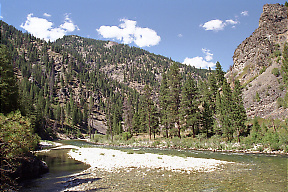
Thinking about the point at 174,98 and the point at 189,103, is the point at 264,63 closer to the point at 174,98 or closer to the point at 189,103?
the point at 189,103

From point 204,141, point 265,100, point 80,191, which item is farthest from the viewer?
point 265,100

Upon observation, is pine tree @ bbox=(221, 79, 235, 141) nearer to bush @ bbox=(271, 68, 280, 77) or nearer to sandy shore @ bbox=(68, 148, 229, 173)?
sandy shore @ bbox=(68, 148, 229, 173)

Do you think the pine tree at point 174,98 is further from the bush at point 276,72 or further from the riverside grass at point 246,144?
the bush at point 276,72

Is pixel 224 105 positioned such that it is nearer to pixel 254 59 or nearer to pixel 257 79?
pixel 257 79

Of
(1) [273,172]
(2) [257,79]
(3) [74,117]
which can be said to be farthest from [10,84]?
(3) [74,117]

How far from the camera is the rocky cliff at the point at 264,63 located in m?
44.5

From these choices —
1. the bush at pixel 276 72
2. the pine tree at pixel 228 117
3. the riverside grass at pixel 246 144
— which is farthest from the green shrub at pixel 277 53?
the riverside grass at pixel 246 144

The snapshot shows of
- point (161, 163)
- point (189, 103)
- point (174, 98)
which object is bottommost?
point (161, 163)

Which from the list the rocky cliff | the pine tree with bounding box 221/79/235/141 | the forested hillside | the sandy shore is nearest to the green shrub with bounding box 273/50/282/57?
the rocky cliff

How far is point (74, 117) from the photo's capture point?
126 m

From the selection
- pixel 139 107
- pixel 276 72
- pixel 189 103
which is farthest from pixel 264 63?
pixel 139 107

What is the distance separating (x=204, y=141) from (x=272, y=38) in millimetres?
52239

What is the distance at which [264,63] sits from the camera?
59688 mm

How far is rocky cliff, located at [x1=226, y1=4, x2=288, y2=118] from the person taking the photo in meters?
44.5
